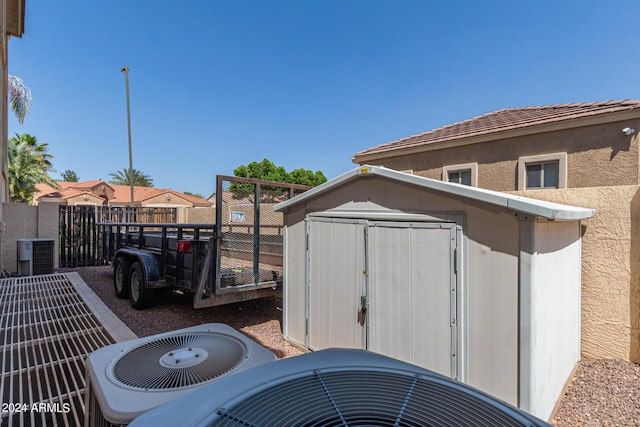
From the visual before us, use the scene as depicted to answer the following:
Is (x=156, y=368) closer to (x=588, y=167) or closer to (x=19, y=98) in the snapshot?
(x=588, y=167)

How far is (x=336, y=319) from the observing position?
4.35 metres

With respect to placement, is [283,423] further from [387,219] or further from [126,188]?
[126,188]

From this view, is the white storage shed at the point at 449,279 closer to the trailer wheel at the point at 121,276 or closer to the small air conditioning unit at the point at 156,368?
the small air conditioning unit at the point at 156,368

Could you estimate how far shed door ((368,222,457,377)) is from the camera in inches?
129

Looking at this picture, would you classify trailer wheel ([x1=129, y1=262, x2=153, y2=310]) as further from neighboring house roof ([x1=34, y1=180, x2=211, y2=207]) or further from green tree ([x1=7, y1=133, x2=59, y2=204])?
neighboring house roof ([x1=34, y1=180, x2=211, y2=207])

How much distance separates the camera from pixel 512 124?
7.60m

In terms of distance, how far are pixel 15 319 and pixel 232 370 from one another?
13.7 feet

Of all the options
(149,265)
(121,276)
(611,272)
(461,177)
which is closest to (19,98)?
(121,276)

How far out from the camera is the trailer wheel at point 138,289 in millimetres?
5761

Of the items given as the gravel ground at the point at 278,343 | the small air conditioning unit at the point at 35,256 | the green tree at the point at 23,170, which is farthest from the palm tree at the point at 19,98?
the gravel ground at the point at 278,343

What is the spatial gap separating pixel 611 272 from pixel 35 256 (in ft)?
40.6

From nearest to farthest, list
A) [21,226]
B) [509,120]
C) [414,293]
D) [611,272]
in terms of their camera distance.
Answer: [414,293]
[611,272]
[509,120]
[21,226]

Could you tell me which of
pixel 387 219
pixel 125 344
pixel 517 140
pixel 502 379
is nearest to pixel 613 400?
pixel 502 379

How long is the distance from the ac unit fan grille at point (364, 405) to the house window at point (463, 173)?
7810mm
